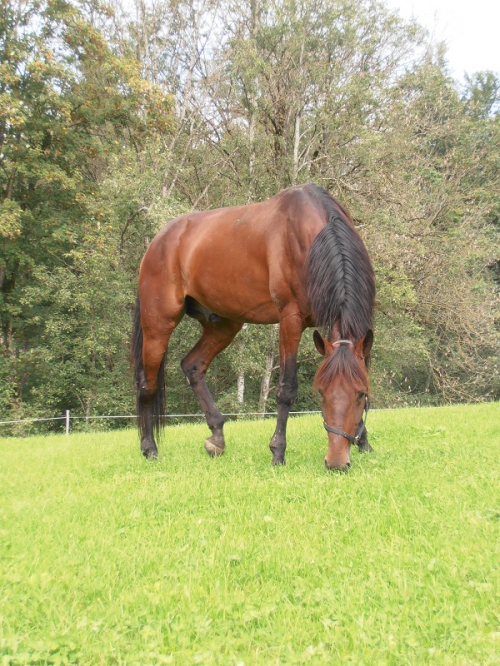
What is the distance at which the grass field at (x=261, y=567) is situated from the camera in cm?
194

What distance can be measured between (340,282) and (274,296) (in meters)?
0.88

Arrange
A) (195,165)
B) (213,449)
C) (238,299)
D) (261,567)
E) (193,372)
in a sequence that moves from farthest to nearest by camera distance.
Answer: (195,165)
(193,372)
(213,449)
(238,299)
(261,567)

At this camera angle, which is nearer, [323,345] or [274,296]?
[323,345]

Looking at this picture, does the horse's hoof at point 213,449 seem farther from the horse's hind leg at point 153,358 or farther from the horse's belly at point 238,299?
the horse's belly at point 238,299

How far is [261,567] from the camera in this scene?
260 centimetres

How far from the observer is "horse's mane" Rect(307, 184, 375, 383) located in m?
4.45

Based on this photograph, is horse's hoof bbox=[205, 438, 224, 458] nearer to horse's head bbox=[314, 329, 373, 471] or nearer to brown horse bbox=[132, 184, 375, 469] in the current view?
brown horse bbox=[132, 184, 375, 469]

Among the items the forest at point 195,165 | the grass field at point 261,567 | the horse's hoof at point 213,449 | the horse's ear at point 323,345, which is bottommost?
the horse's hoof at point 213,449

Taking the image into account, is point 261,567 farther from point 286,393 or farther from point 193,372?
point 193,372

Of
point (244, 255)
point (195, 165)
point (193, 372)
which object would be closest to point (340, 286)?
point (244, 255)

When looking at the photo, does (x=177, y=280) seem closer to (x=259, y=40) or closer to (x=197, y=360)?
(x=197, y=360)

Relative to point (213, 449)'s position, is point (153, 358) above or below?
above

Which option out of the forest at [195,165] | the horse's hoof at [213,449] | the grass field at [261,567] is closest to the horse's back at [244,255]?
the horse's hoof at [213,449]

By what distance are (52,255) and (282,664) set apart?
61.0 ft
